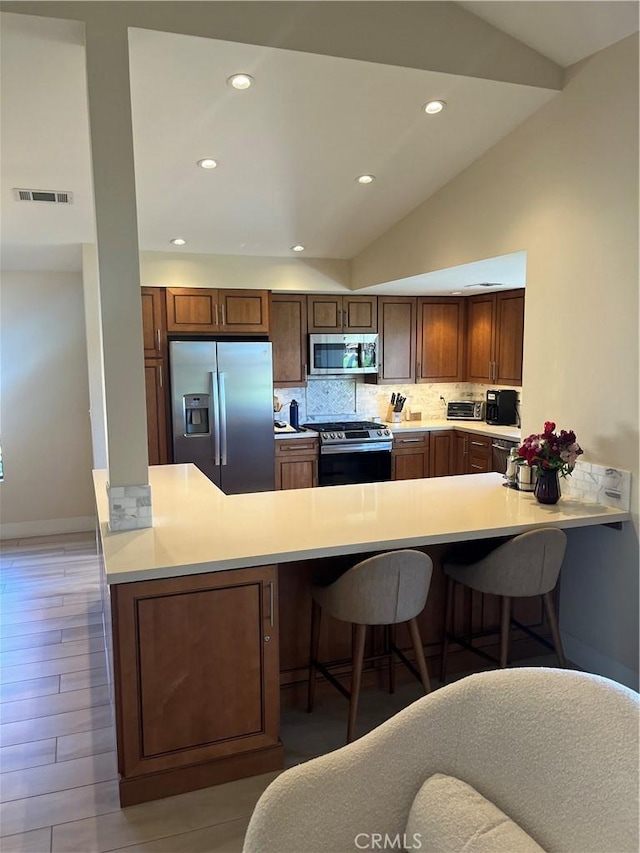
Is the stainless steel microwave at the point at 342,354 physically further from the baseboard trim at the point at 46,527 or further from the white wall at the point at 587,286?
the baseboard trim at the point at 46,527

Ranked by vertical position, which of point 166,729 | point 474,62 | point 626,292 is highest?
point 474,62

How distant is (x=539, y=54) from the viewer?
292 cm

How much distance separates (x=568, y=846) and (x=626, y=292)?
2.20 meters

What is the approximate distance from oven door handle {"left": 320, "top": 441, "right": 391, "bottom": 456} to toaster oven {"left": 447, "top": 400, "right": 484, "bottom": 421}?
90cm

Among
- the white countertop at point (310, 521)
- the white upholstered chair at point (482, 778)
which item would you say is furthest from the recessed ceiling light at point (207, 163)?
the white upholstered chair at point (482, 778)

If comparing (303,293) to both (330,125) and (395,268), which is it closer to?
(395,268)

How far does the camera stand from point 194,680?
226 centimetres

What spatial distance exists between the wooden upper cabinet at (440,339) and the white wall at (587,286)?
2.50 m

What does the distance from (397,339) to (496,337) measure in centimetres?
92

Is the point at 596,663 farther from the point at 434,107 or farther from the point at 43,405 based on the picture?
the point at 43,405

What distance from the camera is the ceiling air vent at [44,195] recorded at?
3.65 metres

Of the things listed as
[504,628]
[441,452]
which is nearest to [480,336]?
[441,452]

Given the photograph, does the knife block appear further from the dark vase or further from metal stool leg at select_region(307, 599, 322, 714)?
metal stool leg at select_region(307, 599, 322, 714)

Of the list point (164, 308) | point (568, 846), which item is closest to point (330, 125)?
point (164, 308)
